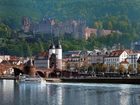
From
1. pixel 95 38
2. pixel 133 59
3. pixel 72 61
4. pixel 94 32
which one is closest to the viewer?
pixel 133 59

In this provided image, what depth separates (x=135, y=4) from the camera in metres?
196

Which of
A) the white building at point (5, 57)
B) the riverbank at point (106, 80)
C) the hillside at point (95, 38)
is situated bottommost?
the riverbank at point (106, 80)

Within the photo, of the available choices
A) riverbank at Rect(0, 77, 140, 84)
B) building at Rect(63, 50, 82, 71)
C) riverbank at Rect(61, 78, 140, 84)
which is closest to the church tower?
building at Rect(63, 50, 82, 71)

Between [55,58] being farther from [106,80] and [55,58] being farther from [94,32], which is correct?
[94,32]

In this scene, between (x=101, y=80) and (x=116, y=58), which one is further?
(x=116, y=58)

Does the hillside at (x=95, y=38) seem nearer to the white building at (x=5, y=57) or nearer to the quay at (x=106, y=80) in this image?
the white building at (x=5, y=57)

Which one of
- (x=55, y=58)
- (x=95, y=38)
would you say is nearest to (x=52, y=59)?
(x=55, y=58)

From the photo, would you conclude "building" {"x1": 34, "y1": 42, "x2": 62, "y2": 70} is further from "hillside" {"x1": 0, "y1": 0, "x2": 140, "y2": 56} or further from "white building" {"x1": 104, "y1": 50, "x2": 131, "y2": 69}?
"hillside" {"x1": 0, "y1": 0, "x2": 140, "y2": 56}

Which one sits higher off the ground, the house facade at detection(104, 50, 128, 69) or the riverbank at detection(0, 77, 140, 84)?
the house facade at detection(104, 50, 128, 69)

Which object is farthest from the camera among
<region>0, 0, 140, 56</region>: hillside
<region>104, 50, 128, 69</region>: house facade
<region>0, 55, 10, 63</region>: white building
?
<region>0, 0, 140, 56</region>: hillside

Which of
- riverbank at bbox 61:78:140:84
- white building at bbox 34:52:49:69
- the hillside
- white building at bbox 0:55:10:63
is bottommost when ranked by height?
riverbank at bbox 61:78:140:84

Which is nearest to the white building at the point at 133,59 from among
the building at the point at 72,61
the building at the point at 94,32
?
the building at the point at 72,61

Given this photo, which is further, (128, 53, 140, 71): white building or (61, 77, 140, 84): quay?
(128, 53, 140, 71): white building

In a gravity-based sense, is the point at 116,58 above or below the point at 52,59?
above
